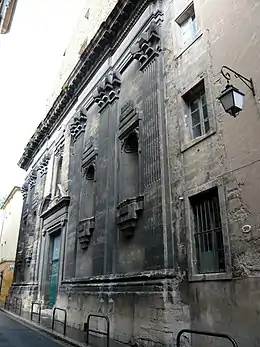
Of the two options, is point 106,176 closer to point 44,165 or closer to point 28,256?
point 44,165

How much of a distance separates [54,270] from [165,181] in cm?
1023

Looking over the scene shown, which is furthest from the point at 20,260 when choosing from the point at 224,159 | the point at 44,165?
the point at 224,159

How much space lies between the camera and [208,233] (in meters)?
7.31

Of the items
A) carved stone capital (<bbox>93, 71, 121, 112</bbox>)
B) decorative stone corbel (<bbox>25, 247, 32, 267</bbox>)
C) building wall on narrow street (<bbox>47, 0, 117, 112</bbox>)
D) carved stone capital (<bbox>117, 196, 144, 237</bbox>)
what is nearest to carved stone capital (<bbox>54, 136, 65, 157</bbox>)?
building wall on narrow street (<bbox>47, 0, 117, 112</bbox>)

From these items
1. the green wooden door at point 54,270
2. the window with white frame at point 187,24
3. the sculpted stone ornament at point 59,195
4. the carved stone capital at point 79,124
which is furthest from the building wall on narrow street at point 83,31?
the green wooden door at point 54,270

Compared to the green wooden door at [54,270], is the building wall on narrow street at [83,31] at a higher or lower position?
higher

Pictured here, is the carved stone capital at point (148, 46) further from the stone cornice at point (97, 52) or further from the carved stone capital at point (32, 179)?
the carved stone capital at point (32, 179)

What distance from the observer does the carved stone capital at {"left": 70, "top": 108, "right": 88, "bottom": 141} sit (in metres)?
15.5

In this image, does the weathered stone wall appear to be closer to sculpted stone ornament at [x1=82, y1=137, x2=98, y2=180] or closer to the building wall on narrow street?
sculpted stone ornament at [x1=82, y1=137, x2=98, y2=180]

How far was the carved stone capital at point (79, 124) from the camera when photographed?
15453 millimetres

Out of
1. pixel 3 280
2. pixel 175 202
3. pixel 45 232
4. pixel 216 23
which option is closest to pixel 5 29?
pixel 216 23

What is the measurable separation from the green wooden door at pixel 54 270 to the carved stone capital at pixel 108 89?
754 cm

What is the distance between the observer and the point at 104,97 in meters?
13.1

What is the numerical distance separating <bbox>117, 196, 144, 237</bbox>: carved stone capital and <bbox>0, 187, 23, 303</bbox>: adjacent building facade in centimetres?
2048
